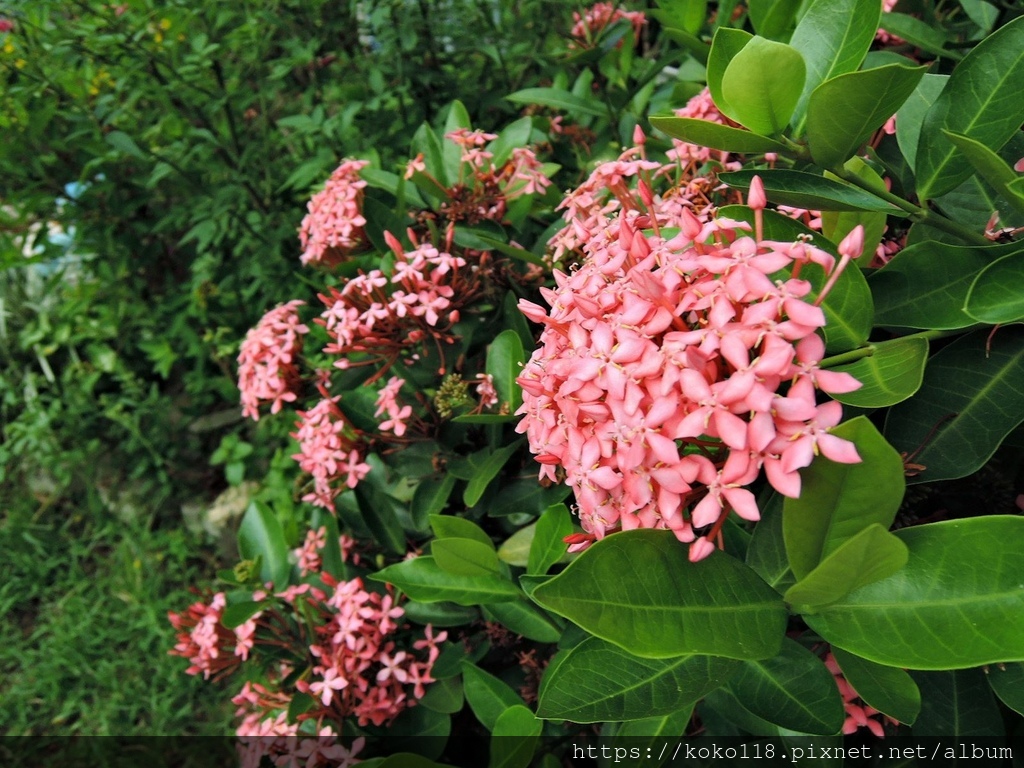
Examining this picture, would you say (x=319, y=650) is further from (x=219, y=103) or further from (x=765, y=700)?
(x=219, y=103)

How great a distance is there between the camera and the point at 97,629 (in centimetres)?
303

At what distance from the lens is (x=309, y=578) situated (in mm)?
1529

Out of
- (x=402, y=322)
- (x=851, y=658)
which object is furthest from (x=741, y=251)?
(x=402, y=322)

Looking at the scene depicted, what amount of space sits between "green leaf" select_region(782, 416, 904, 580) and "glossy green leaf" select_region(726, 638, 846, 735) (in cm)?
17

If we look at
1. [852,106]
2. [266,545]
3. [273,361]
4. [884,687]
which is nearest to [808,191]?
[852,106]

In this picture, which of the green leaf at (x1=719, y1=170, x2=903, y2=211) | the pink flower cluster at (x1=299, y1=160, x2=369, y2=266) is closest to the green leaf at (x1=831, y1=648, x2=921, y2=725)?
the green leaf at (x1=719, y1=170, x2=903, y2=211)

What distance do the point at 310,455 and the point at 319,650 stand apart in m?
0.34

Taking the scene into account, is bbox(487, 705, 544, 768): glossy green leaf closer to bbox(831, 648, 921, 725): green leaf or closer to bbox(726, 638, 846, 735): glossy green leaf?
bbox(726, 638, 846, 735): glossy green leaf

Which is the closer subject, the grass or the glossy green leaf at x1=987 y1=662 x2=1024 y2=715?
the glossy green leaf at x1=987 y1=662 x2=1024 y2=715

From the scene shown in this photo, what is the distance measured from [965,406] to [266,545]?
1326mm

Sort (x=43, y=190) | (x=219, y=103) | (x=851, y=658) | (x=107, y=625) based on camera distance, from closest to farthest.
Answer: (x=851, y=658) → (x=219, y=103) → (x=43, y=190) → (x=107, y=625)

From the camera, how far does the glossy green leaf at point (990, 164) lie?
689 mm

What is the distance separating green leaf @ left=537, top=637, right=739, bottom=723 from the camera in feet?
2.39

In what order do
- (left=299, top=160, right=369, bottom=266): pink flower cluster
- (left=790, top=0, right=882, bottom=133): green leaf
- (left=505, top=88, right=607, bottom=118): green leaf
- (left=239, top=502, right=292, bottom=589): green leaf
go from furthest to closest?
(left=505, top=88, right=607, bottom=118): green leaf → (left=239, top=502, right=292, bottom=589): green leaf → (left=299, top=160, right=369, bottom=266): pink flower cluster → (left=790, top=0, right=882, bottom=133): green leaf
